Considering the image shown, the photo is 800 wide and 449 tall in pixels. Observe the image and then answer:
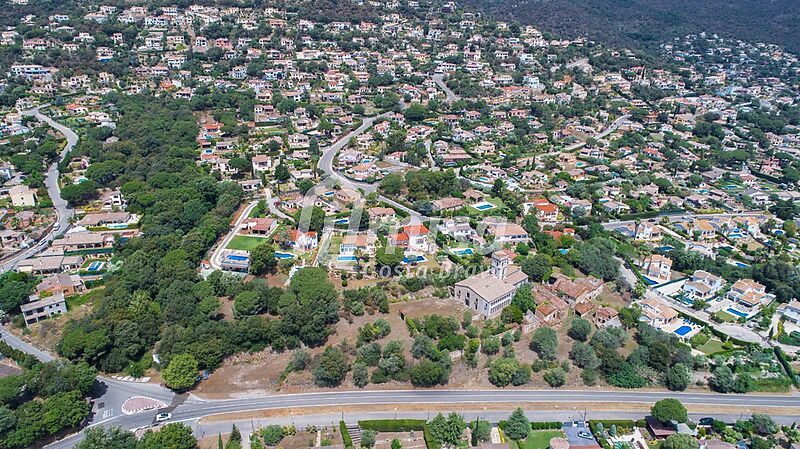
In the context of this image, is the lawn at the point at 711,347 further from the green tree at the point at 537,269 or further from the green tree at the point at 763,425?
the green tree at the point at 537,269

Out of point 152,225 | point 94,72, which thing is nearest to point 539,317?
point 152,225

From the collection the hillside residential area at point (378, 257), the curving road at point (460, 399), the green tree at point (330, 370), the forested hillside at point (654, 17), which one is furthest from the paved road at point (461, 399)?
the forested hillside at point (654, 17)

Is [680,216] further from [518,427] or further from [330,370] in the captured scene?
[330,370]

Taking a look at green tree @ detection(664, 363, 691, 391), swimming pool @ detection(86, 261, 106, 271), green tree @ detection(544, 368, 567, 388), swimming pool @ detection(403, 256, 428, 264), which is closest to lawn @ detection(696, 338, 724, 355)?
green tree @ detection(664, 363, 691, 391)

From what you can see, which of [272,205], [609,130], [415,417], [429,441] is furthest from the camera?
[609,130]

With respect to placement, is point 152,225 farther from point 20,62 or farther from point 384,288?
point 20,62

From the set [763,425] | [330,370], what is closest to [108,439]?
[330,370]
